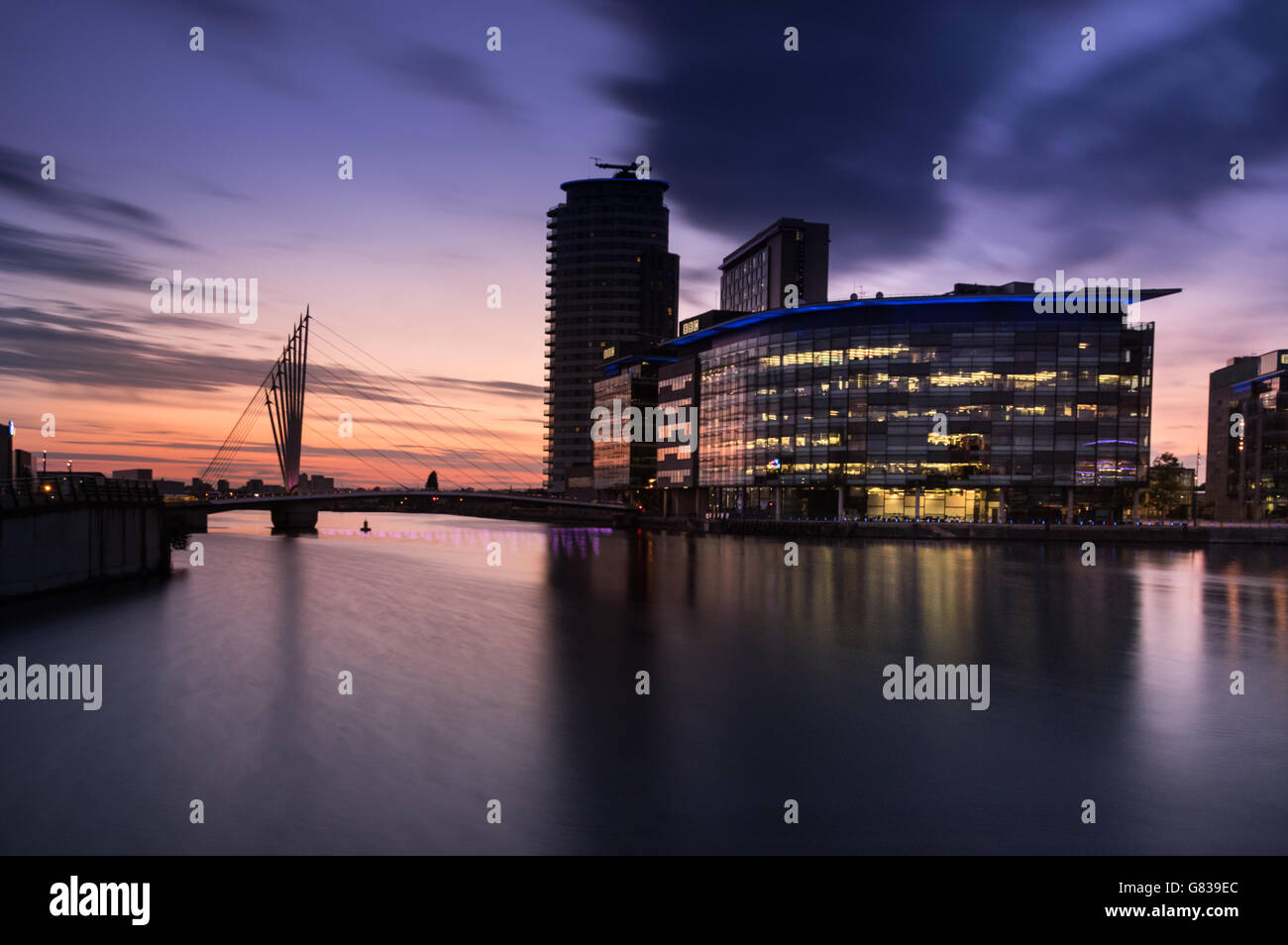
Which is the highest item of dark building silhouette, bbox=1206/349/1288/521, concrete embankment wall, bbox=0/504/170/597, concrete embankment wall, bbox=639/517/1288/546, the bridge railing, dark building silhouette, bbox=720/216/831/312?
dark building silhouette, bbox=720/216/831/312

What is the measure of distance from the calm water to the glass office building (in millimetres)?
75381

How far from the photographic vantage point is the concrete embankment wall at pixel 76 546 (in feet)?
98.5

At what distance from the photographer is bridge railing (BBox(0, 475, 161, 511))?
2884 cm

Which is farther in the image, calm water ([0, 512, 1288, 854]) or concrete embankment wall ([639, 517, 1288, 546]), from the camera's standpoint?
concrete embankment wall ([639, 517, 1288, 546])

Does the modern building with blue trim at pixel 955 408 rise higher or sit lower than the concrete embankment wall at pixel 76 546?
higher

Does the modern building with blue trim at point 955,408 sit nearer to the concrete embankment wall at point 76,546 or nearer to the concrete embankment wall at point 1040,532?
the concrete embankment wall at point 1040,532

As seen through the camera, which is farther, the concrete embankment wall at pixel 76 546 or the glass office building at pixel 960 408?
the glass office building at pixel 960 408

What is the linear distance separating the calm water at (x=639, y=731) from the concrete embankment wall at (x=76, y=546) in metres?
1.47

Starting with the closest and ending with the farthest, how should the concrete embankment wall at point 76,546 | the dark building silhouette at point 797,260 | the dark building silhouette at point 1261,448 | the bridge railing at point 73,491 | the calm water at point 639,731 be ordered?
the calm water at point 639,731 → the bridge railing at point 73,491 → the concrete embankment wall at point 76,546 → the dark building silhouette at point 1261,448 → the dark building silhouette at point 797,260

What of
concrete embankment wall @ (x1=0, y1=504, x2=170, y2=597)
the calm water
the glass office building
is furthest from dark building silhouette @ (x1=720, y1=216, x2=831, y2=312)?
the calm water

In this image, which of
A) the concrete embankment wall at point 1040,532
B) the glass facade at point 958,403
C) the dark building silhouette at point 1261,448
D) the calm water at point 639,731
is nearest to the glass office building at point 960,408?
the glass facade at point 958,403

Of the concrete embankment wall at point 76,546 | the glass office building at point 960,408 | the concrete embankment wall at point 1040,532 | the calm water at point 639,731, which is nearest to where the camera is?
the calm water at point 639,731

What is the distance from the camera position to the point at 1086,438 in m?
106

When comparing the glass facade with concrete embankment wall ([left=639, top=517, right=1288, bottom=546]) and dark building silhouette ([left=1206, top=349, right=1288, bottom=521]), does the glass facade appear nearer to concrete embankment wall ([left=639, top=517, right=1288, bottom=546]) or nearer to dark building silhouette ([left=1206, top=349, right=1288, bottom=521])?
concrete embankment wall ([left=639, top=517, right=1288, bottom=546])
